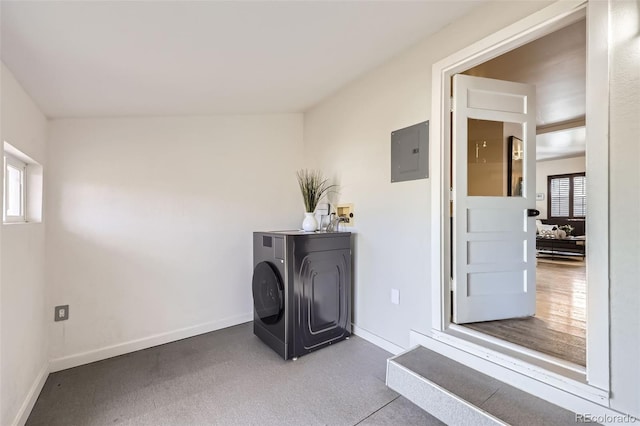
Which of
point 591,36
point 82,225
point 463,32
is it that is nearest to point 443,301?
point 591,36

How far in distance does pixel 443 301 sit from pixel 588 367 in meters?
0.78

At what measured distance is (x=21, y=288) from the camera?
65.8 inches

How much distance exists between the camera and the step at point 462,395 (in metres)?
1.33

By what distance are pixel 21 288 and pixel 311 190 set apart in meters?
2.22

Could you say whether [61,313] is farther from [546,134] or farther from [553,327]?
[546,134]

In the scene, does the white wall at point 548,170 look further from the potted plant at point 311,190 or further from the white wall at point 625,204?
the white wall at point 625,204

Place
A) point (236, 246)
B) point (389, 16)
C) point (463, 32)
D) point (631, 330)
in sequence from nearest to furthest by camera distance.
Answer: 1. point (631, 330)
2. point (389, 16)
3. point (463, 32)
4. point (236, 246)

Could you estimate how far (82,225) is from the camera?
2297mm

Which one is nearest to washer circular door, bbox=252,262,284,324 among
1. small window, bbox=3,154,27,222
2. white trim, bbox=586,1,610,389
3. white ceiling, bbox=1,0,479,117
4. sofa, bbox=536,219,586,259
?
white ceiling, bbox=1,0,479,117

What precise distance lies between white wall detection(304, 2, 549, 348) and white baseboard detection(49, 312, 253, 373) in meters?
1.35

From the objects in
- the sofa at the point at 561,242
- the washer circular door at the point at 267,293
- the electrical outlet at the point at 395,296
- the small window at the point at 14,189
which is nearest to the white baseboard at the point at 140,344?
the washer circular door at the point at 267,293

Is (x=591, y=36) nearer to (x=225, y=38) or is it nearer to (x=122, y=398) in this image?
(x=225, y=38)

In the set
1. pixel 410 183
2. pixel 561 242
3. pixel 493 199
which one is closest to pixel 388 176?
pixel 410 183

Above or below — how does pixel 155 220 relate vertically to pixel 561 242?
above
